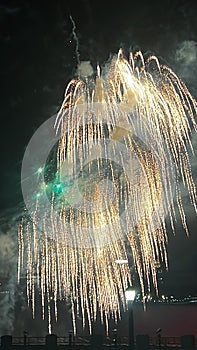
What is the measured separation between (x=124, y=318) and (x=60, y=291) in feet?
51.1

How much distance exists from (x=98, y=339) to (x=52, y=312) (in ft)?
168

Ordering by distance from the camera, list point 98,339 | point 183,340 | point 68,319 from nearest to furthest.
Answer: point 183,340 → point 98,339 → point 68,319

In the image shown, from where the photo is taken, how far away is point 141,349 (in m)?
23.8

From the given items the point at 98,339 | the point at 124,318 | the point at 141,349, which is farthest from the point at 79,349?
the point at 124,318

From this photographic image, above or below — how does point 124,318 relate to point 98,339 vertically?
above

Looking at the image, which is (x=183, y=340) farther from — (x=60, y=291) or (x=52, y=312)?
(x=60, y=291)

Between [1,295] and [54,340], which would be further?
[1,295]

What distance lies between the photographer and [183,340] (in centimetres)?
2367

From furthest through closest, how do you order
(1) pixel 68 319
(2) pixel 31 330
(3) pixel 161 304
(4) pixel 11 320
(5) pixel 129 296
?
(3) pixel 161 304 → (1) pixel 68 319 → (4) pixel 11 320 → (2) pixel 31 330 → (5) pixel 129 296

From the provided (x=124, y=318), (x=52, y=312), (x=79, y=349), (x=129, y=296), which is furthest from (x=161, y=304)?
(x=129, y=296)

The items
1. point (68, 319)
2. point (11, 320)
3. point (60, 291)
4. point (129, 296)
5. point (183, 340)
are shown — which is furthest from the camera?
point (60, 291)

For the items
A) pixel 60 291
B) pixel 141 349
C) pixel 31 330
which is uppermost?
pixel 60 291

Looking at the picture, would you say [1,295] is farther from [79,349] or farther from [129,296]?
[129,296]

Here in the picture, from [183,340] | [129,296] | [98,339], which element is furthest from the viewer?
[98,339]
